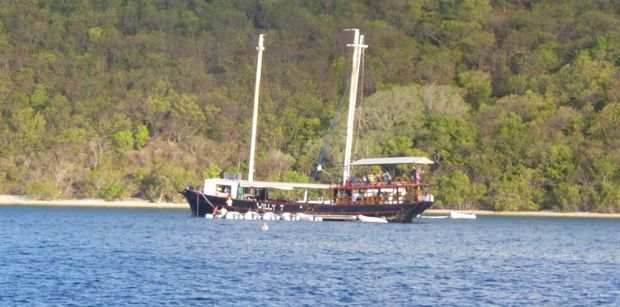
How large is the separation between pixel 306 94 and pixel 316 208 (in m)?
48.8

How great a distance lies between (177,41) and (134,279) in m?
109

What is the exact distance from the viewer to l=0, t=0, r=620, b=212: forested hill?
114 meters

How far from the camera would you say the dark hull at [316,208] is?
85.8m

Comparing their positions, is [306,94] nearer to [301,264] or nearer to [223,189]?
[223,189]

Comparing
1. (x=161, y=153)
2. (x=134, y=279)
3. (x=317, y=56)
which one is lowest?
(x=134, y=279)

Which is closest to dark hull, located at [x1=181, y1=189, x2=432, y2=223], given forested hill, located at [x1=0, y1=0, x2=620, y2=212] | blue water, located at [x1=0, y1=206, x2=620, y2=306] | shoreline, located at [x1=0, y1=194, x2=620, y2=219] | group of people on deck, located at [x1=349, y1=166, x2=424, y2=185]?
group of people on deck, located at [x1=349, y1=166, x2=424, y2=185]

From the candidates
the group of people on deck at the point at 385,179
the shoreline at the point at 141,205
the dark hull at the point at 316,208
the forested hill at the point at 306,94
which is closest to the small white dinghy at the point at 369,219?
the dark hull at the point at 316,208

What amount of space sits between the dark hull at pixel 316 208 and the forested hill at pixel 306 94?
2500 centimetres

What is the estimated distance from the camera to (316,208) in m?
87.5

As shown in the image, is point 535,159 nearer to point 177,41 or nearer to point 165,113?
point 165,113

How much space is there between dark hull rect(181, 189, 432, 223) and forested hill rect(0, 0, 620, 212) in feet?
82.0

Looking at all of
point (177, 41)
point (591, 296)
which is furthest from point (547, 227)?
point (177, 41)

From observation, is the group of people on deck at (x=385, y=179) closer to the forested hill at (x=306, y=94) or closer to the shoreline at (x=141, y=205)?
the shoreline at (x=141, y=205)

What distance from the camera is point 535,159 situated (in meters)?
112
